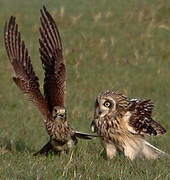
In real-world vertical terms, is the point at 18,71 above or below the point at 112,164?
above

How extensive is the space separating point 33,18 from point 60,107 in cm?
1244

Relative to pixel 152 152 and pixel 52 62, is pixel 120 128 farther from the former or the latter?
pixel 52 62

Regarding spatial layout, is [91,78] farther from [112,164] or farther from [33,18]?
[112,164]

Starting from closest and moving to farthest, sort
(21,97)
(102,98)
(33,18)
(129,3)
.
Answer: (102,98) < (21,97) < (33,18) < (129,3)

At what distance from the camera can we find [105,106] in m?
9.27

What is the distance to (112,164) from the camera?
8258 mm

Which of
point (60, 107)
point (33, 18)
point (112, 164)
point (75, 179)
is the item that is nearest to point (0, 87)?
point (33, 18)

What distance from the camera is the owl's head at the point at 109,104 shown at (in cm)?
925

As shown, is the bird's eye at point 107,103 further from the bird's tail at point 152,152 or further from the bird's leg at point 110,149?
the bird's tail at point 152,152

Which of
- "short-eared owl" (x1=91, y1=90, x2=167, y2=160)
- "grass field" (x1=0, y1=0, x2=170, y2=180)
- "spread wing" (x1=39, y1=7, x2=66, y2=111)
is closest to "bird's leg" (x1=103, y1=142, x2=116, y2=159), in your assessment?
"short-eared owl" (x1=91, y1=90, x2=167, y2=160)

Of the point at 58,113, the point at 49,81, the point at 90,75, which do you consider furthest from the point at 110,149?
the point at 90,75

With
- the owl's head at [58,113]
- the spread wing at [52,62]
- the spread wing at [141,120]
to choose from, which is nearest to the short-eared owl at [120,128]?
the spread wing at [141,120]

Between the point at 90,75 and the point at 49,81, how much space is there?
788 centimetres

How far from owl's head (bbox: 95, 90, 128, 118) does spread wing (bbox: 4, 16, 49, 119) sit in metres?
0.97
